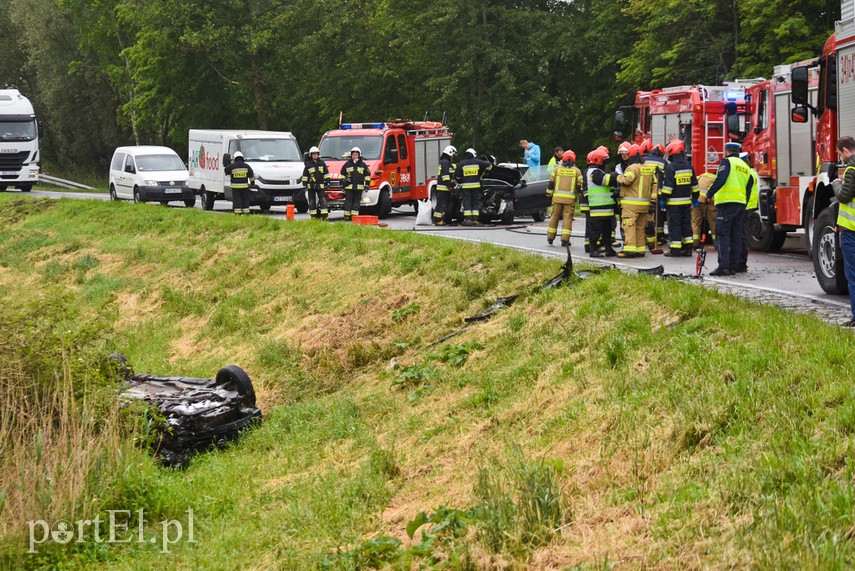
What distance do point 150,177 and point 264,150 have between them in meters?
5.09

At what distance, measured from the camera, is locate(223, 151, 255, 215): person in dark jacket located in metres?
25.2

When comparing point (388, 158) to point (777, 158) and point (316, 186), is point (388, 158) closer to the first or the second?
point (316, 186)

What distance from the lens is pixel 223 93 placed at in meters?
51.9

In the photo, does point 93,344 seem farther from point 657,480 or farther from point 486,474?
point 657,480

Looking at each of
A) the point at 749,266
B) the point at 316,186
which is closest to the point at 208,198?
the point at 316,186

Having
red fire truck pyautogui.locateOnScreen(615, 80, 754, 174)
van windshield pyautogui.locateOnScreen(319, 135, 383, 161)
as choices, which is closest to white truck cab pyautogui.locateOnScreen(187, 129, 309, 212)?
van windshield pyautogui.locateOnScreen(319, 135, 383, 161)

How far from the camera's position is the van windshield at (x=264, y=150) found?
2969cm

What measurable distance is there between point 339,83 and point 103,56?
2387 cm

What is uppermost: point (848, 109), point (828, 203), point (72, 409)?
point (848, 109)

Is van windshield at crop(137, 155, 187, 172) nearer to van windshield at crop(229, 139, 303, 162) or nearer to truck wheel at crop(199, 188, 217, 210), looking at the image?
truck wheel at crop(199, 188, 217, 210)

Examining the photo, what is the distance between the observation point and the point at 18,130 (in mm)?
41125

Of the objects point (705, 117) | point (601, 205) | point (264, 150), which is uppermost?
point (705, 117)

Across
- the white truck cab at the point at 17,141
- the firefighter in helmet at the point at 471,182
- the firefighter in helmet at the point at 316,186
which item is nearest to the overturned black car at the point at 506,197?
the firefighter in helmet at the point at 471,182

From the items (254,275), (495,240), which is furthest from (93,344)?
(495,240)
